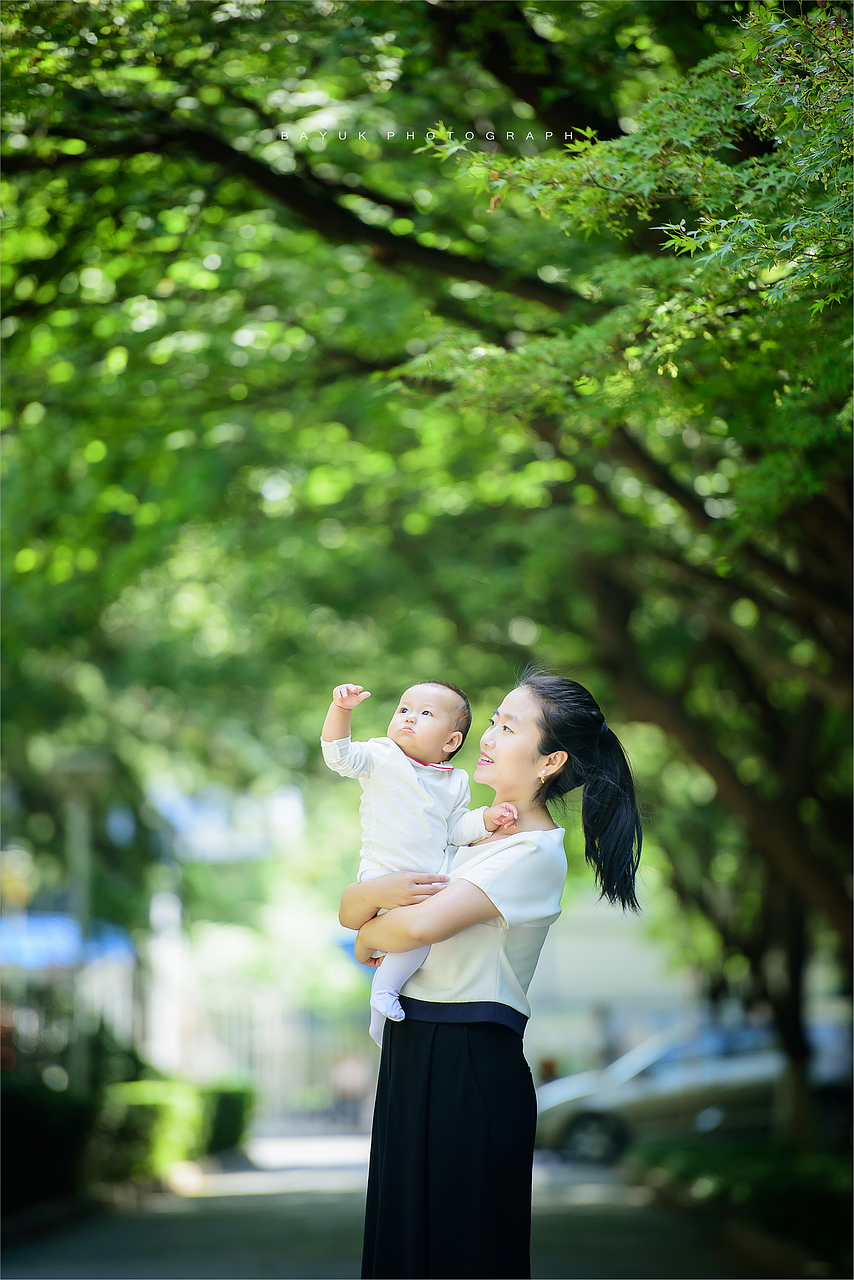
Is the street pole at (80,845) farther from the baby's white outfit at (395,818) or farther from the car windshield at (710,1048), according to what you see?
the baby's white outfit at (395,818)

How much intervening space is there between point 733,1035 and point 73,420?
14.3m

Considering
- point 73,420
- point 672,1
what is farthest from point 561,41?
point 73,420

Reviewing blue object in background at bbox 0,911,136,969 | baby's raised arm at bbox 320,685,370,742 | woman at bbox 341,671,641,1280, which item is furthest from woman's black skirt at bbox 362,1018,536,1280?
blue object in background at bbox 0,911,136,969

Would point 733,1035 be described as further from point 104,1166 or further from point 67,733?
point 67,733

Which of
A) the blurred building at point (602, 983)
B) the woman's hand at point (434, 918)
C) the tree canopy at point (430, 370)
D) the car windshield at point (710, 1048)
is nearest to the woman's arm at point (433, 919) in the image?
the woman's hand at point (434, 918)

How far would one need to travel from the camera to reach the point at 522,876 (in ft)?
9.70

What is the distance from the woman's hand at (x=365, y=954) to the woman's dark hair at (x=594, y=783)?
60 centimetres

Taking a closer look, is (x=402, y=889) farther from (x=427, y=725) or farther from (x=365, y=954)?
(x=427, y=725)

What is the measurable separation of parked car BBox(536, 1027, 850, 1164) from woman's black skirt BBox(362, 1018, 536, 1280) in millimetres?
15149

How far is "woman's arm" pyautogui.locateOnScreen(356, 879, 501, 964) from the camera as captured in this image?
285cm

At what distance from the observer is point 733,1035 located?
18.0m

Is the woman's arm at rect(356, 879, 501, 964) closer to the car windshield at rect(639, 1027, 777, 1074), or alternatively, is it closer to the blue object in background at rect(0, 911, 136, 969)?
the blue object in background at rect(0, 911, 136, 969)

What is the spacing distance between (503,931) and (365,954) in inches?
14.0

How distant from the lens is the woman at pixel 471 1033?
292cm
